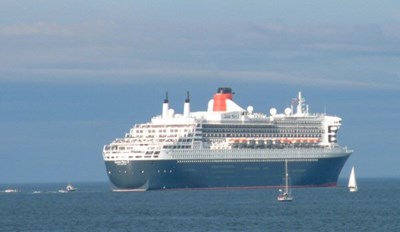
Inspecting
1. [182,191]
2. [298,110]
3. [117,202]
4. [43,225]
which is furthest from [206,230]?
[298,110]

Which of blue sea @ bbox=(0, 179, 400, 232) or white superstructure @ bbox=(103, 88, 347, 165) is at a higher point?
white superstructure @ bbox=(103, 88, 347, 165)

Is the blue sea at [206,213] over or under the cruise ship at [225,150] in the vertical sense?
under

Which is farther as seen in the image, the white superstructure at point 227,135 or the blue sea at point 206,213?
the white superstructure at point 227,135

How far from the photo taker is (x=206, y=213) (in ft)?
309

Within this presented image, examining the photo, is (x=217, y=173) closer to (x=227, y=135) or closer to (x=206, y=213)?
(x=227, y=135)

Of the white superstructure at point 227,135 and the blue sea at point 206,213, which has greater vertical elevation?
the white superstructure at point 227,135

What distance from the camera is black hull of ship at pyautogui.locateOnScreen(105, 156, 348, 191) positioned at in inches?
4838

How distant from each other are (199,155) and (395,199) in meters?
19.0

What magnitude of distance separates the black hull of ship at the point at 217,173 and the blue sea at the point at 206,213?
1.23 m

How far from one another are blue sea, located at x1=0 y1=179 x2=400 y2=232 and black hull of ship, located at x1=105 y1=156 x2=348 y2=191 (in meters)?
1.23

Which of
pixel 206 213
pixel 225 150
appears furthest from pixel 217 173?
pixel 206 213

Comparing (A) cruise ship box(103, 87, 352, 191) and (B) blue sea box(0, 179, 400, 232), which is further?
(A) cruise ship box(103, 87, 352, 191)

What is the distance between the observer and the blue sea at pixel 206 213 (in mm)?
81812

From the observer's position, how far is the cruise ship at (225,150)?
124 metres
